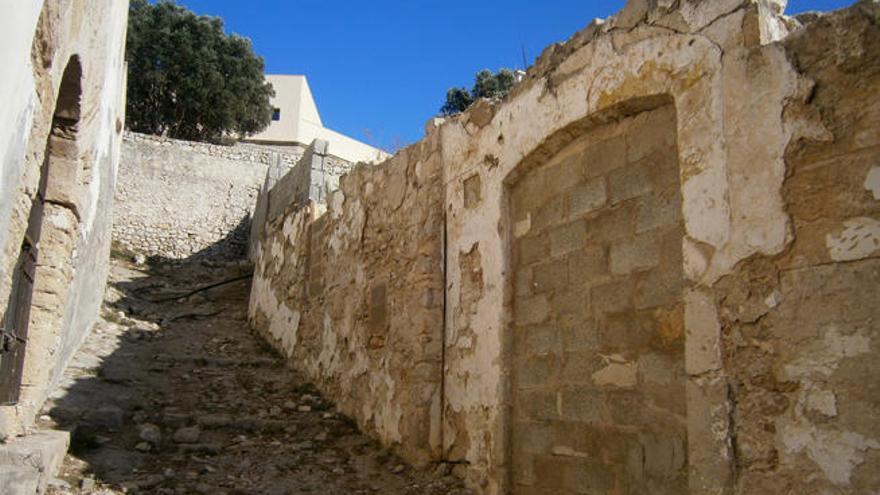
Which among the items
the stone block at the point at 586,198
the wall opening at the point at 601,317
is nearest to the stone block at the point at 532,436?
the wall opening at the point at 601,317

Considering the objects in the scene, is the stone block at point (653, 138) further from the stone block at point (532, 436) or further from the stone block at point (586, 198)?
the stone block at point (532, 436)

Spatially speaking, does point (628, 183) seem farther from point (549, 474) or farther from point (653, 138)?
point (549, 474)

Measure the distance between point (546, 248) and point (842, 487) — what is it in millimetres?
2022

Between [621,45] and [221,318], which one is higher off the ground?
[621,45]

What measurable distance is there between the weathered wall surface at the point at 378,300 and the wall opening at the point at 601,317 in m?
0.87

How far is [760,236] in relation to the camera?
288cm

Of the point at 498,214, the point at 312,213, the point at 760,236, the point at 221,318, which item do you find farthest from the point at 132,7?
Result: the point at 760,236

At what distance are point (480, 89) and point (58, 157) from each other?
949 inches

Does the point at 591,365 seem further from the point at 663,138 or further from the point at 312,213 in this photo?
the point at 312,213

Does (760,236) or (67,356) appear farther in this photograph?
(67,356)

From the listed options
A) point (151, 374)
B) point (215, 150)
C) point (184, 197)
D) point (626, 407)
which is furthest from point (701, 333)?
point (215, 150)

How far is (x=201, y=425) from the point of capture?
561cm

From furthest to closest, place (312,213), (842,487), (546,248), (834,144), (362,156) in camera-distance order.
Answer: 1. (362,156)
2. (312,213)
3. (546,248)
4. (834,144)
5. (842,487)

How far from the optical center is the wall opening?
3354 millimetres
